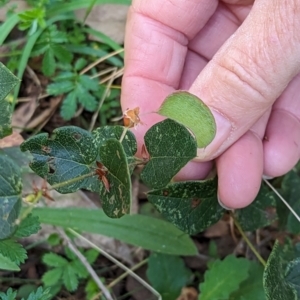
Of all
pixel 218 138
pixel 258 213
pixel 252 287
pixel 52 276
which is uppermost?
pixel 218 138

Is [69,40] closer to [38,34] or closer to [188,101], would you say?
[38,34]

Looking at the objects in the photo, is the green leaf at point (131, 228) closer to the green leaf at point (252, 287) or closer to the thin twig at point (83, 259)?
the thin twig at point (83, 259)

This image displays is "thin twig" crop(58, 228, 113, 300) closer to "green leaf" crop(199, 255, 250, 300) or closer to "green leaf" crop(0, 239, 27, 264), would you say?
"green leaf" crop(199, 255, 250, 300)

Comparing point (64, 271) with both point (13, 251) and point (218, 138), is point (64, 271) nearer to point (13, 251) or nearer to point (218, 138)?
point (13, 251)

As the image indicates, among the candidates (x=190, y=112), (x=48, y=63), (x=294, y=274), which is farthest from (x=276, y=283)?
(x=48, y=63)

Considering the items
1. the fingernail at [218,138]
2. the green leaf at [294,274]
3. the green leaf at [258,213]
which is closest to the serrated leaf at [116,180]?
the fingernail at [218,138]

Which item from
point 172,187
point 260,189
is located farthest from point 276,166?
point 172,187

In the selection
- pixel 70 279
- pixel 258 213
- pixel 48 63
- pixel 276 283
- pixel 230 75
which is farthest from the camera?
pixel 48 63
